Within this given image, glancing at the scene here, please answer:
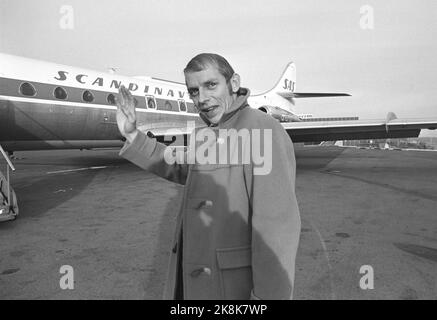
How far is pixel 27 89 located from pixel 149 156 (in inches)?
338

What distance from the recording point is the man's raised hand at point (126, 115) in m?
1.80

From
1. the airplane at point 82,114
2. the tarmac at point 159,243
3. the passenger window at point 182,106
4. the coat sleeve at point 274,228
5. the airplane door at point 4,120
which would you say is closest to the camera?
the coat sleeve at point 274,228

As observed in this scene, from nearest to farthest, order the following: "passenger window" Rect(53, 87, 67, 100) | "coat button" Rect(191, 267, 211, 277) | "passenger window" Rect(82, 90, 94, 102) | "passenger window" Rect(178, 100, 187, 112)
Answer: "coat button" Rect(191, 267, 211, 277) < "passenger window" Rect(53, 87, 67, 100) < "passenger window" Rect(82, 90, 94, 102) < "passenger window" Rect(178, 100, 187, 112)

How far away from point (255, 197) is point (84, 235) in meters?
4.12

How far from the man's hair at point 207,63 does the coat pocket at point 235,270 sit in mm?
884

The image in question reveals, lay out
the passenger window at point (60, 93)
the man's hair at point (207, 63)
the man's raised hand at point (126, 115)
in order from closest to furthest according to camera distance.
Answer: the man's hair at point (207, 63)
the man's raised hand at point (126, 115)
the passenger window at point (60, 93)

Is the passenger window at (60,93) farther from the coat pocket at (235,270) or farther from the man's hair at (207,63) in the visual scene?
the coat pocket at (235,270)

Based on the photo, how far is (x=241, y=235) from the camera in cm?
153

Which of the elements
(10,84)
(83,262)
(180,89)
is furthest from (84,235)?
(180,89)

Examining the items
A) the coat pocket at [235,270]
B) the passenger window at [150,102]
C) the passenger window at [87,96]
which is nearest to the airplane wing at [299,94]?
the passenger window at [150,102]

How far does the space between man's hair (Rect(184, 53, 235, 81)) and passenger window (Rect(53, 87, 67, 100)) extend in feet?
29.8

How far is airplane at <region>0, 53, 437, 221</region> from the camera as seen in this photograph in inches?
337

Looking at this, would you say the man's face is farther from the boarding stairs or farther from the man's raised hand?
the boarding stairs

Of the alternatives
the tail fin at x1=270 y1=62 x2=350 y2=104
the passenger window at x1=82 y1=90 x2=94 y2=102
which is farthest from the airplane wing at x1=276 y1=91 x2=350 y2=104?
the passenger window at x1=82 y1=90 x2=94 y2=102
